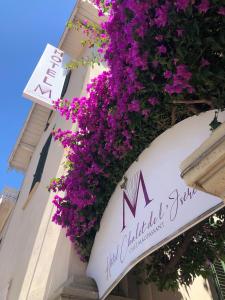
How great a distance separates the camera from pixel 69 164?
473 centimetres

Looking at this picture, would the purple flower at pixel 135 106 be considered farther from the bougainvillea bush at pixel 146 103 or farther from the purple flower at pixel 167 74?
the purple flower at pixel 167 74

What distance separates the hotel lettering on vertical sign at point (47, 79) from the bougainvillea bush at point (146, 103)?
9.06 ft

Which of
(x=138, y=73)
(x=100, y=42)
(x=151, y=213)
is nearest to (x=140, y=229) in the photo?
(x=151, y=213)

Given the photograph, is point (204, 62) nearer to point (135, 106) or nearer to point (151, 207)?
point (135, 106)

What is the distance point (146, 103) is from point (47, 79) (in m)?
5.46

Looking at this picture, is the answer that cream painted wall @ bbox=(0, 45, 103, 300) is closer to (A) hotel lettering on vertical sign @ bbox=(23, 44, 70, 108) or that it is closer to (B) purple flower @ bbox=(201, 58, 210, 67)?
(A) hotel lettering on vertical sign @ bbox=(23, 44, 70, 108)

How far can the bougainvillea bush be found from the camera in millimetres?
2654

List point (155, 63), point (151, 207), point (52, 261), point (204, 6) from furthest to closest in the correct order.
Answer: point (52, 261)
point (151, 207)
point (155, 63)
point (204, 6)

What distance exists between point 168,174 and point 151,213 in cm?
34

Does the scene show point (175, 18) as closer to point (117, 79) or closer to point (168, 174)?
point (117, 79)

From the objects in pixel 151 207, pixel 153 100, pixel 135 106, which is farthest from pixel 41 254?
pixel 153 100

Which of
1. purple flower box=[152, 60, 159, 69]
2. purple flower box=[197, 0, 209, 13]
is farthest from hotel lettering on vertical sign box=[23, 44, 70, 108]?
purple flower box=[197, 0, 209, 13]

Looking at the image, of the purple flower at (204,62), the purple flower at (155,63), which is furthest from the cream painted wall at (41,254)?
the purple flower at (204,62)

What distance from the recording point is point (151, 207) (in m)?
3.02
